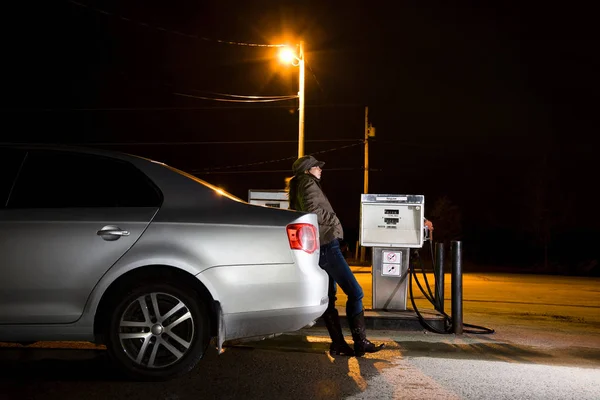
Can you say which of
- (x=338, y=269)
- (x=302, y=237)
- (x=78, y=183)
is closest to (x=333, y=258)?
(x=338, y=269)

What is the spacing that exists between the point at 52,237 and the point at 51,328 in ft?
2.21

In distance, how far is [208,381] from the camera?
4984 millimetres

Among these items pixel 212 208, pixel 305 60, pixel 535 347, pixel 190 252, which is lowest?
pixel 535 347

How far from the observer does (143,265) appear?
4.79 metres

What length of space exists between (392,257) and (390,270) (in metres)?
0.17

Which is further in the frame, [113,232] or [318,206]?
[318,206]

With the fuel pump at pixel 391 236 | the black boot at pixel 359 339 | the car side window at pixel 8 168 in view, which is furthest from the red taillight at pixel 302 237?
the fuel pump at pixel 391 236

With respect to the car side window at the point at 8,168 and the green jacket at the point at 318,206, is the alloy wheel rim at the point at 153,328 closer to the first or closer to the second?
the car side window at the point at 8,168

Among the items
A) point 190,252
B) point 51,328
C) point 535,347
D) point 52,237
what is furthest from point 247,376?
point 535,347

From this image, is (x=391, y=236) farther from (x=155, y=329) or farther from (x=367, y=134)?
(x=367, y=134)

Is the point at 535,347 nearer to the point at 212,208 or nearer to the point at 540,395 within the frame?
the point at 540,395

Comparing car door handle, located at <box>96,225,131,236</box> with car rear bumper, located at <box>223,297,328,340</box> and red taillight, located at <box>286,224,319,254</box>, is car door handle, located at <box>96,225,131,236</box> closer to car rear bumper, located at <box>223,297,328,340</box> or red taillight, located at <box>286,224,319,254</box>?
car rear bumper, located at <box>223,297,328,340</box>

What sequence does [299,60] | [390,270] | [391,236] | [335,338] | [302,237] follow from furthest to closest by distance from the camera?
[299,60]
[390,270]
[391,236]
[335,338]
[302,237]

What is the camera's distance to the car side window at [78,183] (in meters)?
4.93
